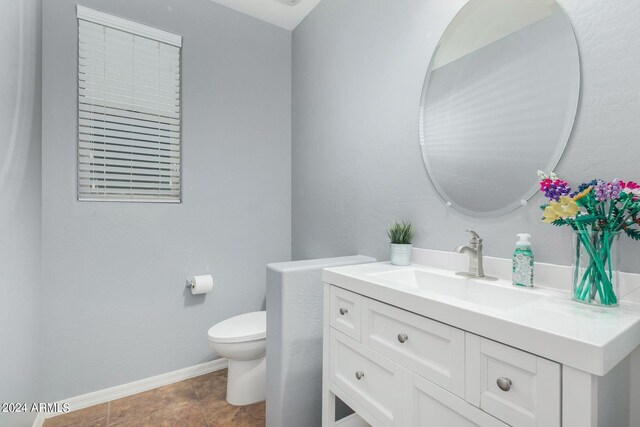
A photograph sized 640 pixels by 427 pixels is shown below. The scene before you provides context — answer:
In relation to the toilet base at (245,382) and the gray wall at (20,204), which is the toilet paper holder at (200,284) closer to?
the toilet base at (245,382)

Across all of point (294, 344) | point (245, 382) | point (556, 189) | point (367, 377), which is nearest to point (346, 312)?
point (367, 377)

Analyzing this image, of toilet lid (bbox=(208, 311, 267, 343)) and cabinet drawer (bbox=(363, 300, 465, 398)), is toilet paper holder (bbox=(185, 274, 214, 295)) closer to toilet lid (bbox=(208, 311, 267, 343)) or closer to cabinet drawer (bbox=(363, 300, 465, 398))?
toilet lid (bbox=(208, 311, 267, 343))

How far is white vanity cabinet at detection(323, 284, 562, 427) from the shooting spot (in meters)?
0.62

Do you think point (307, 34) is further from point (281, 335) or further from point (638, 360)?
point (638, 360)

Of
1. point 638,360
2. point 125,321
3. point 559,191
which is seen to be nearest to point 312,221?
point 125,321

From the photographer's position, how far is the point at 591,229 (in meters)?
0.79

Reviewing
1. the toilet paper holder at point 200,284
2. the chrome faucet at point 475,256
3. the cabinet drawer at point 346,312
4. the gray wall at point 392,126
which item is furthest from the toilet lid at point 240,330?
the chrome faucet at point 475,256

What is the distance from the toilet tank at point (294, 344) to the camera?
1.39 metres

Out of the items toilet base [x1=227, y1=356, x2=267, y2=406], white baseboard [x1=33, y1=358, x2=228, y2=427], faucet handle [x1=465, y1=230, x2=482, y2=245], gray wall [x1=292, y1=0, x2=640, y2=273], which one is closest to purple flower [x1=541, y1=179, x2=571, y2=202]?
gray wall [x1=292, y1=0, x2=640, y2=273]

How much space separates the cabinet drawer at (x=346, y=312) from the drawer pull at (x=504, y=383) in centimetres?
47

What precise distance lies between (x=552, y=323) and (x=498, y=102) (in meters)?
0.85

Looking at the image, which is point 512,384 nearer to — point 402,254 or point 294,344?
point 402,254

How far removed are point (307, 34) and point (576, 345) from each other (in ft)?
8.13

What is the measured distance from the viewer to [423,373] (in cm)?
83
